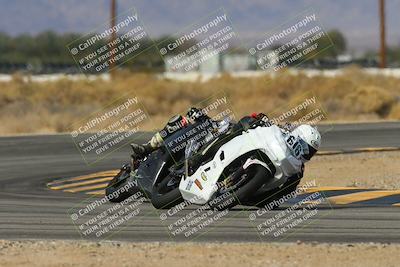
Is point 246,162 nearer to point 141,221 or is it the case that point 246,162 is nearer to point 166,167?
point 166,167

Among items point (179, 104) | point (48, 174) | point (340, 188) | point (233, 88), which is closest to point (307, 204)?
point (340, 188)

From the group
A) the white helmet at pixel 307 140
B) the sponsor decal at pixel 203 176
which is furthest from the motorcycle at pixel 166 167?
the white helmet at pixel 307 140

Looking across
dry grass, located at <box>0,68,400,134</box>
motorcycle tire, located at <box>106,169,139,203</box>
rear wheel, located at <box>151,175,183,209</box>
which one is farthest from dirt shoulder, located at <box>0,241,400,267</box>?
dry grass, located at <box>0,68,400,134</box>

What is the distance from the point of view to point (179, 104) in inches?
1829

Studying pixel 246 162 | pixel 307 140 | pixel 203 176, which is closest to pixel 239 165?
pixel 246 162

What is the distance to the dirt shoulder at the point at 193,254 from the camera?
31.0 feet

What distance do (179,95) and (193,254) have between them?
39.4 m

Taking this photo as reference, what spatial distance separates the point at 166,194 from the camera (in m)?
13.7

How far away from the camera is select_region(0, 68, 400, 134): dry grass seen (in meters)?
38.2

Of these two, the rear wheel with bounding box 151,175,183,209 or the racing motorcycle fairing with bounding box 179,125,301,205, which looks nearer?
the racing motorcycle fairing with bounding box 179,125,301,205

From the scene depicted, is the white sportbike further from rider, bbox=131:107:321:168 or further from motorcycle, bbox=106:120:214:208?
motorcycle, bbox=106:120:214:208

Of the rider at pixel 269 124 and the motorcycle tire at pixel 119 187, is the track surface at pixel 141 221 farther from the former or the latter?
the rider at pixel 269 124

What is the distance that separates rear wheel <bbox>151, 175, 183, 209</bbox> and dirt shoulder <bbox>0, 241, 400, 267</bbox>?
2.85m

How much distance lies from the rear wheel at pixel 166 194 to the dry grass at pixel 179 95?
69.1 ft
